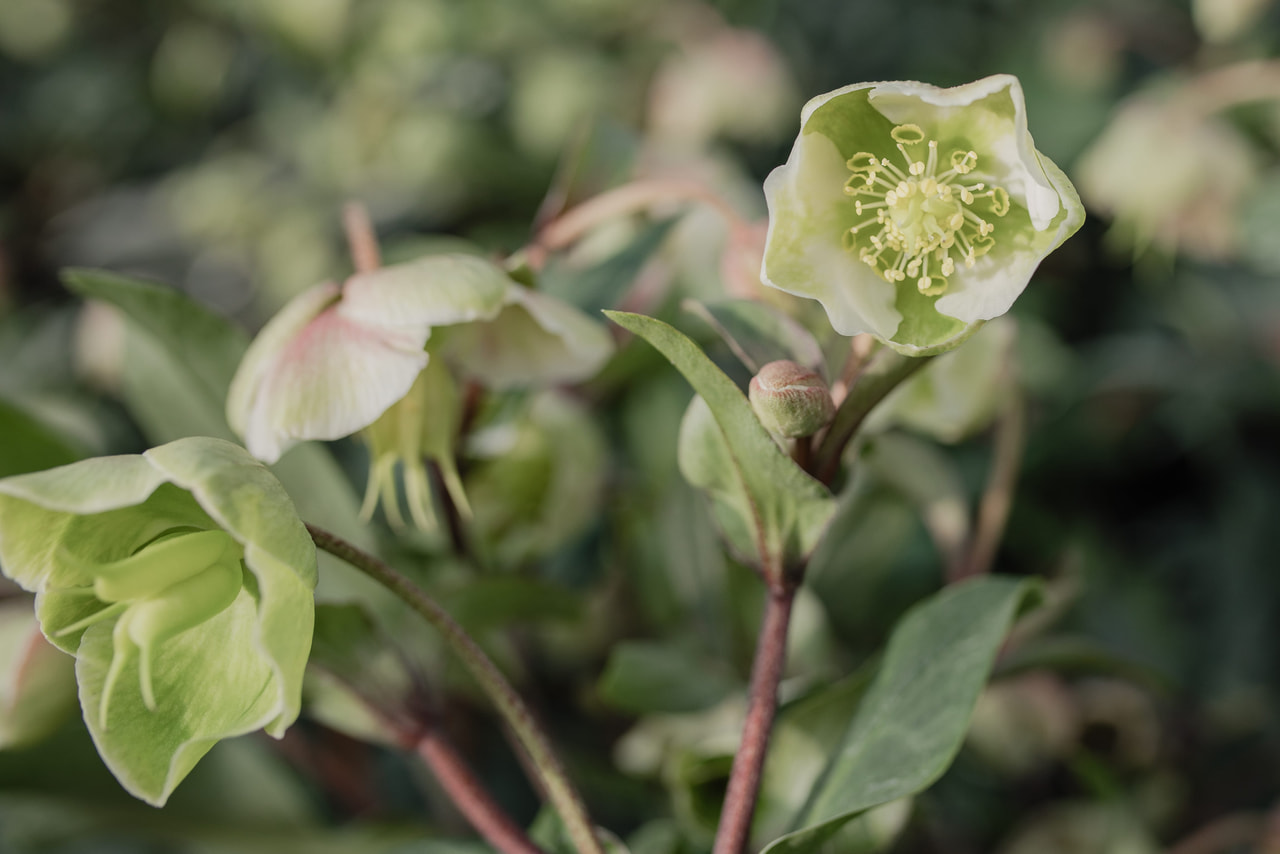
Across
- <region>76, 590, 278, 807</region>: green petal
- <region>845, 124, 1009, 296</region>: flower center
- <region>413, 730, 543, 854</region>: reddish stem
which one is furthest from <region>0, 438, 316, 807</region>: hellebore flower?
<region>845, 124, 1009, 296</region>: flower center

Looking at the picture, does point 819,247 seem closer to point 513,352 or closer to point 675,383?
point 513,352

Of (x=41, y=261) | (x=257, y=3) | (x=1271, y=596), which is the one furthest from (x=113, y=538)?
(x=41, y=261)

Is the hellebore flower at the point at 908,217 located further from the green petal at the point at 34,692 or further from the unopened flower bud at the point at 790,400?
the green petal at the point at 34,692

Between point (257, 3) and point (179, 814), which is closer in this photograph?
point (179, 814)

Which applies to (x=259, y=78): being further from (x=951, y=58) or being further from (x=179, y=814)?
(x=179, y=814)

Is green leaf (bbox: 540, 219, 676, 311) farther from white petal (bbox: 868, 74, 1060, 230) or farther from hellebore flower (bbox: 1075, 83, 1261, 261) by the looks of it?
hellebore flower (bbox: 1075, 83, 1261, 261)
